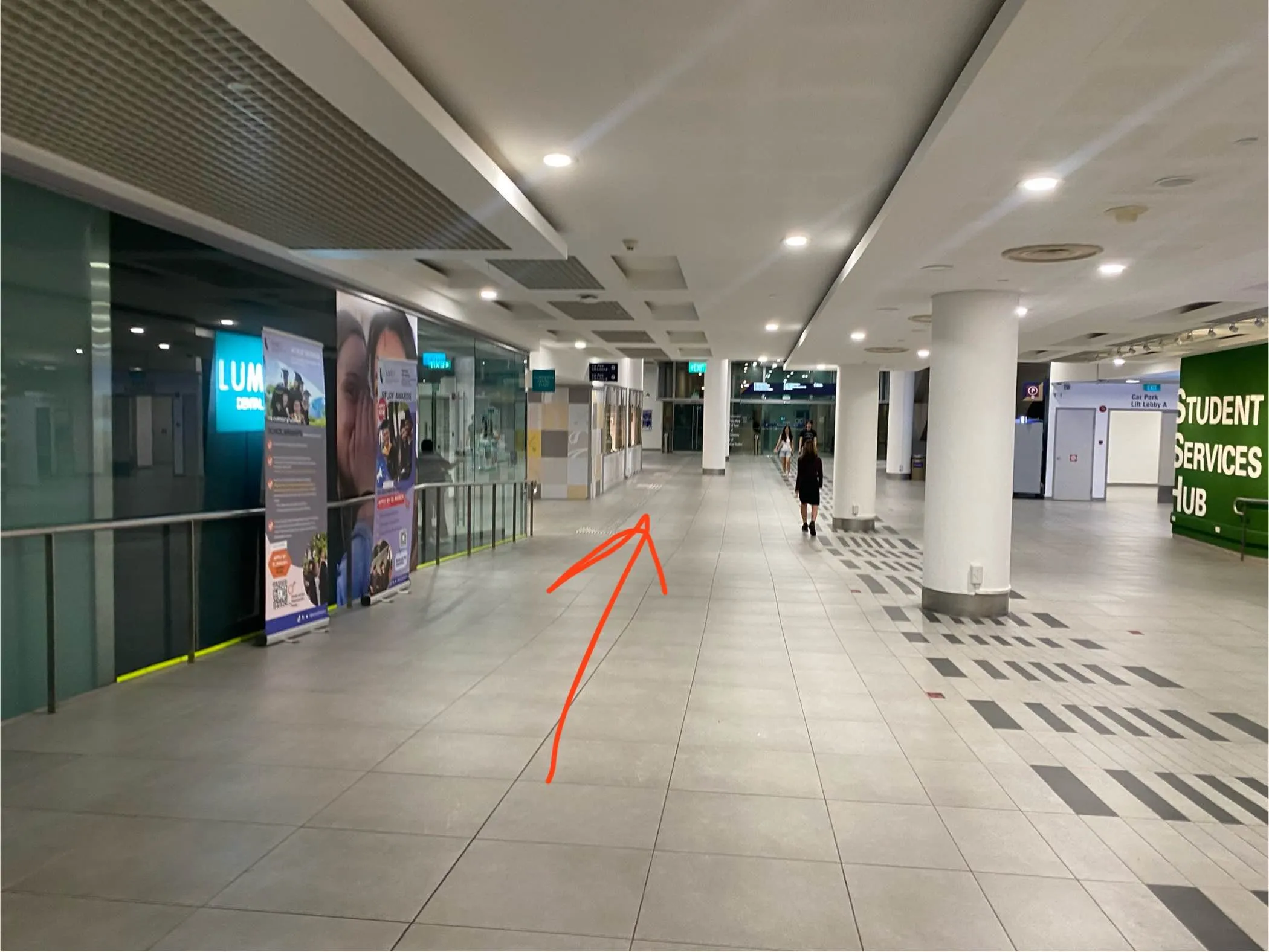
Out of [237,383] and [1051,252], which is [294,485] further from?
[1051,252]

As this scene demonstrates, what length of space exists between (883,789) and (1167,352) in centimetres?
1482

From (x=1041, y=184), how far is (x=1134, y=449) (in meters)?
27.1

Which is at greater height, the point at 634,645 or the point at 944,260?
the point at 944,260

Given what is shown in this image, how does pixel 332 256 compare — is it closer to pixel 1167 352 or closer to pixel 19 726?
pixel 19 726

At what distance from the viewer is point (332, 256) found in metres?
7.45

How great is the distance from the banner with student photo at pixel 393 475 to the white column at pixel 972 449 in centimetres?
585

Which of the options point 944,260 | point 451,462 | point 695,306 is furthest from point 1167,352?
point 451,462

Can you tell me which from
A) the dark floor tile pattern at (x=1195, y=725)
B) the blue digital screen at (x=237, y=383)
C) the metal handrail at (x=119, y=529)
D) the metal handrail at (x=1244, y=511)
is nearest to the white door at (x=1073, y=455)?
the metal handrail at (x=1244, y=511)

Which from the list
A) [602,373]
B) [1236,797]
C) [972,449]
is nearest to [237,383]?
[972,449]

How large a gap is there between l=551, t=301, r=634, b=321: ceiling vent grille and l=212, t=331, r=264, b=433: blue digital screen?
4879mm

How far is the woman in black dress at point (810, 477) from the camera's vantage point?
15242 mm

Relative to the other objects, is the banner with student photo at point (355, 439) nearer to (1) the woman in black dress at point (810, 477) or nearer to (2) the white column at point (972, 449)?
(2) the white column at point (972, 449)

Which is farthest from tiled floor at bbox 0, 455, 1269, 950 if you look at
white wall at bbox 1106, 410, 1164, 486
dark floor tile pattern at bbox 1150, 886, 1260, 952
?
white wall at bbox 1106, 410, 1164, 486

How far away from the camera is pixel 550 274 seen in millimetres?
9133
